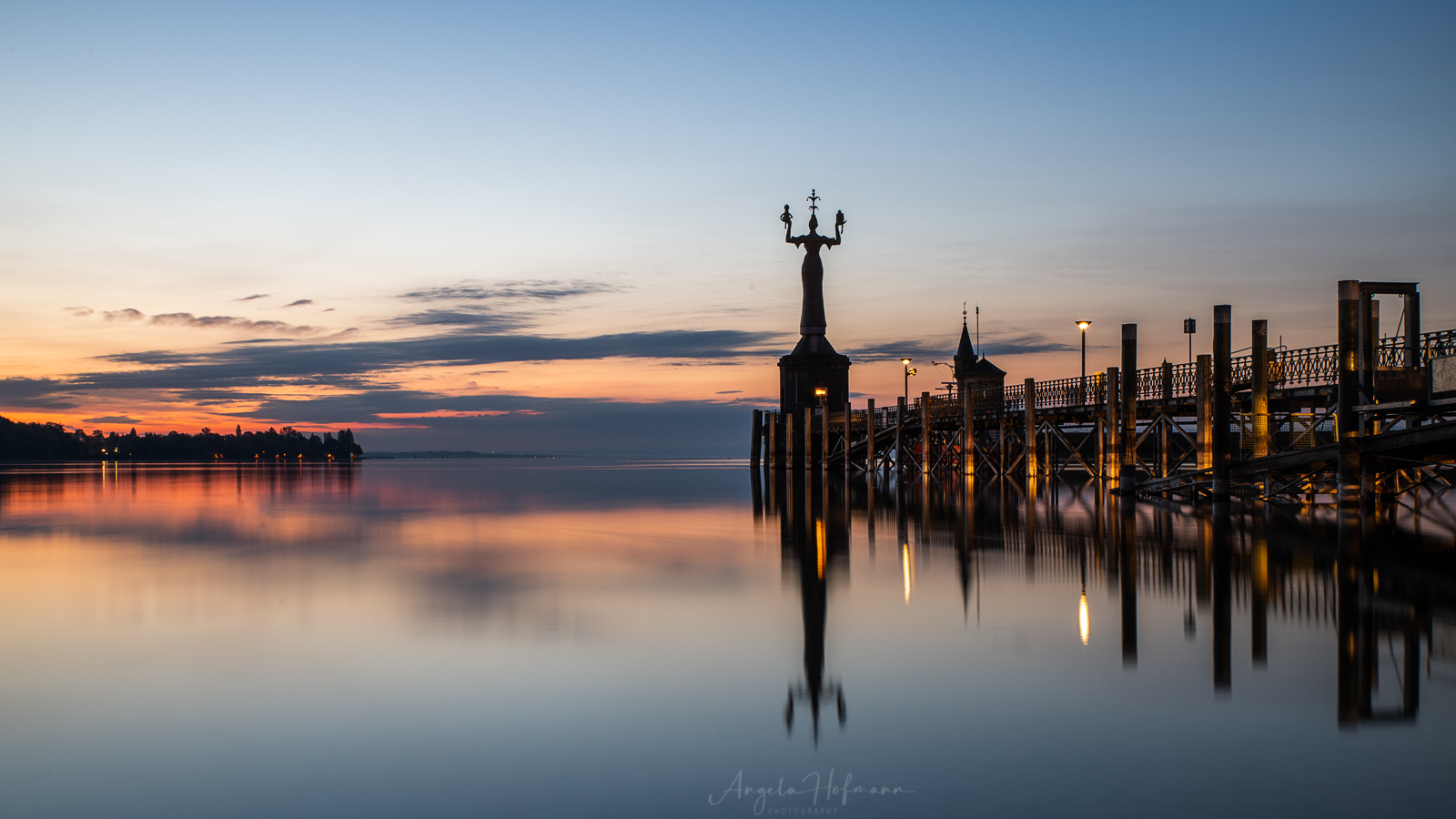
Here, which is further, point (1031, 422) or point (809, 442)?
point (809, 442)

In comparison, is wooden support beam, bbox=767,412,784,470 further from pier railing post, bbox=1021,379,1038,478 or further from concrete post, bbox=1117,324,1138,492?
concrete post, bbox=1117,324,1138,492

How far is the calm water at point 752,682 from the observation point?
6.01m

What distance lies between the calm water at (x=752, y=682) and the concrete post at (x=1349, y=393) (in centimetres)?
385

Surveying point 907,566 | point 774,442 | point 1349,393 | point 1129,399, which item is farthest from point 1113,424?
point 774,442

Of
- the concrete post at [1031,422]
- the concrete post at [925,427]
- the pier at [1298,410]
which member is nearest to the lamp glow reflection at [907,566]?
the pier at [1298,410]

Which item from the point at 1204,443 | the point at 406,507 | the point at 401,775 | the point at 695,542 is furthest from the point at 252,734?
the point at 406,507

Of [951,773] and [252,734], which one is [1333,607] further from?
[252,734]

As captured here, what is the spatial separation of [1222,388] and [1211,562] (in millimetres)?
12022

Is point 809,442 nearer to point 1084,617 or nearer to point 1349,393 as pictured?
point 1349,393

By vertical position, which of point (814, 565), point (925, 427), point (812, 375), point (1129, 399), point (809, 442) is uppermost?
point (812, 375)

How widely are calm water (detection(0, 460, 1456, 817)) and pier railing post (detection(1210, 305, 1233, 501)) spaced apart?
271 inches

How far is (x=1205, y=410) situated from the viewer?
93.5 ft

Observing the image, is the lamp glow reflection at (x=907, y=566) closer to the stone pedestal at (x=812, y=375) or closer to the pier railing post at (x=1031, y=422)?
the pier railing post at (x=1031, y=422)

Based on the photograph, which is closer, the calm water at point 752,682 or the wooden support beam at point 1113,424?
the calm water at point 752,682
